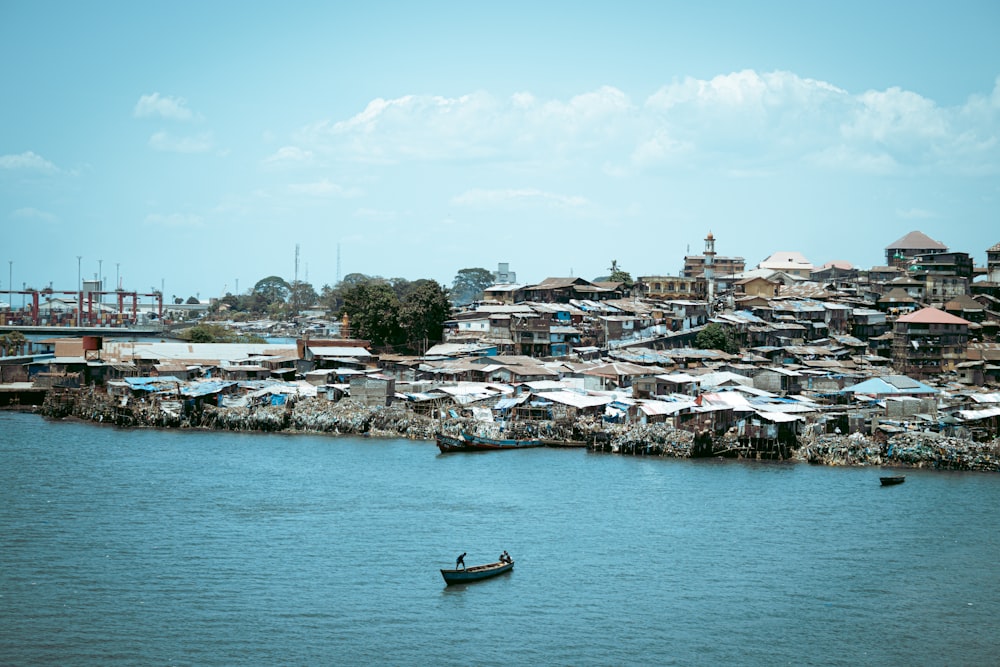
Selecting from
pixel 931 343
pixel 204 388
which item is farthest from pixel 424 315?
pixel 931 343

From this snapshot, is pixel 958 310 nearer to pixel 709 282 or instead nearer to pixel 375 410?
pixel 709 282

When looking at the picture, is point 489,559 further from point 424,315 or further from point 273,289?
point 273,289

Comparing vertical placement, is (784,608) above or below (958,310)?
below

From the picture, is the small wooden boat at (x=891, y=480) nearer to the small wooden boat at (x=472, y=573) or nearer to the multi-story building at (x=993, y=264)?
the small wooden boat at (x=472, y=573)

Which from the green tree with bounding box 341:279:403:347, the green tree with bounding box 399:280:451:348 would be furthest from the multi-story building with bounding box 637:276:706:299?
the green tree with bounding box 341:279:403:347

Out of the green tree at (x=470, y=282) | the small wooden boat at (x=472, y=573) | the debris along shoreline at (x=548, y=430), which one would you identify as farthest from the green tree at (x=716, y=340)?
the green tree at (x=470, y=282)

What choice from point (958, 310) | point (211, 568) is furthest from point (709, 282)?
point (211, 568)

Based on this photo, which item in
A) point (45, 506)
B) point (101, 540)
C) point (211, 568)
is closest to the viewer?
point (211, 568)
